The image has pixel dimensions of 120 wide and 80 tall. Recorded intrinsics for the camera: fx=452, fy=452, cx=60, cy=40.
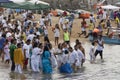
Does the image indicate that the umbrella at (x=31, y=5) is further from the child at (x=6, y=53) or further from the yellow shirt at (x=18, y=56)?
the yellow shirt at (x=18, y=56)

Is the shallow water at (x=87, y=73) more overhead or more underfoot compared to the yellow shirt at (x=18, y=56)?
more underfoot

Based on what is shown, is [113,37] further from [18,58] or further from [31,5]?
[18,58]

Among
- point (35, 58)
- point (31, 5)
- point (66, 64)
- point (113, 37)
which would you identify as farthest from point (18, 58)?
point (113, 37)

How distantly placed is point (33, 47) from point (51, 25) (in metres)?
16.2

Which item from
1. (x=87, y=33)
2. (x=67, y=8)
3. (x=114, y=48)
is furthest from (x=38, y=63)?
(x=67, y=8)

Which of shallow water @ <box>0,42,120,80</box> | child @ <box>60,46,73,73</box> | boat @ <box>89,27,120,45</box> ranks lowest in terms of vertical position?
boat @ <box>89,27,120,45</box>

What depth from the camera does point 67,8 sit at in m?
54.0

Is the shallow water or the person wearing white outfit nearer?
the shallow water

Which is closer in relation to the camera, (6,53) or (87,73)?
(87,73)

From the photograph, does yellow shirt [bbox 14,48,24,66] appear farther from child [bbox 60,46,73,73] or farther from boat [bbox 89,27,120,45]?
boat [bbox 89,27,120,45]

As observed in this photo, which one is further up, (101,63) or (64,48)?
(64,48)

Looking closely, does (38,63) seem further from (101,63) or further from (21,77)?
(101,63)

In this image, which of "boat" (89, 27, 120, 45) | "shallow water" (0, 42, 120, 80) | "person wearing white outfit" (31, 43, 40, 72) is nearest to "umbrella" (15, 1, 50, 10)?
"boat" (89, 27, 120, 45)

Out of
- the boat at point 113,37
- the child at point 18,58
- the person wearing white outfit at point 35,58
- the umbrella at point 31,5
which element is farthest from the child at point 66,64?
the boat at point 113,37
